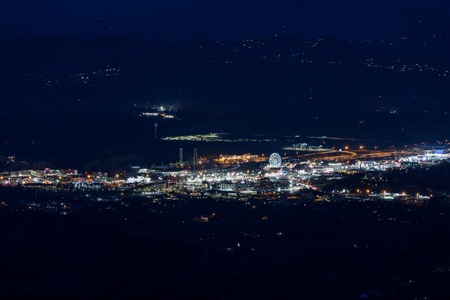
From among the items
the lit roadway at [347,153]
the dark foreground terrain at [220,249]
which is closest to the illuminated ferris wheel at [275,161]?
the lit roadway at [347,153]

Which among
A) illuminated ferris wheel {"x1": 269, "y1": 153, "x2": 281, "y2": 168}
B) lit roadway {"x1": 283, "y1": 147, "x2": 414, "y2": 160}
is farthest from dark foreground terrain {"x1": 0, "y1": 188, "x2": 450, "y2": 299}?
lit roadway {"x1": 283, "y1": 147, "x2": 414, "y2": 160}

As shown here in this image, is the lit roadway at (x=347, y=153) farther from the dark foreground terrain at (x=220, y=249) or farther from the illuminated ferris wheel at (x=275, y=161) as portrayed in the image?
the dark foreground terrain at (x=220, y=249)

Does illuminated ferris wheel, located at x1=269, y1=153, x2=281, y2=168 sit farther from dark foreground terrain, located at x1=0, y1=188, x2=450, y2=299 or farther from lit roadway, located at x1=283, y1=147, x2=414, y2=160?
dark foreground terrain, located at x1=0, y1=188, x2=450, y2=299

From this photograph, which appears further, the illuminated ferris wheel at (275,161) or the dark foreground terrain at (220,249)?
the illuminated ferris wheel at (275,161)

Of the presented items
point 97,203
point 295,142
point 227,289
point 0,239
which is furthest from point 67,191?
point 295,142

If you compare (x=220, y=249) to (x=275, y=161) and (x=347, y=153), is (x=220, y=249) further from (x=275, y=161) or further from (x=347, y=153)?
(x=347, y=153)

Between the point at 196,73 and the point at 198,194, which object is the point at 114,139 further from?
the point at 196,73

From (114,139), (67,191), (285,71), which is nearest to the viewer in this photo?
(67,191)

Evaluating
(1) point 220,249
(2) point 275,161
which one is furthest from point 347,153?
(1) point 220,249
